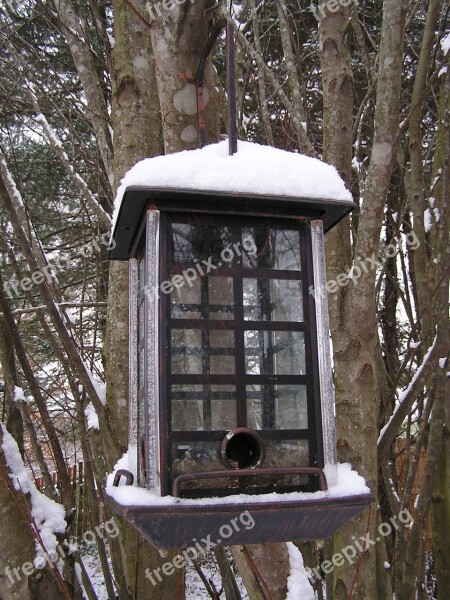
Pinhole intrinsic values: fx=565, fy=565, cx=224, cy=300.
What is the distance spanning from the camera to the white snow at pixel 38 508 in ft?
7.14

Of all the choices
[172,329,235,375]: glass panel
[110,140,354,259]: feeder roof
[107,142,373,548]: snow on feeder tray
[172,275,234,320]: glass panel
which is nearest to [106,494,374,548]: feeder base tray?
[107,142,373,548]: snow on feeder tray

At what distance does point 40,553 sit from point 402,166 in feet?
9.36

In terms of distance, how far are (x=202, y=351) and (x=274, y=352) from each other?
175mm

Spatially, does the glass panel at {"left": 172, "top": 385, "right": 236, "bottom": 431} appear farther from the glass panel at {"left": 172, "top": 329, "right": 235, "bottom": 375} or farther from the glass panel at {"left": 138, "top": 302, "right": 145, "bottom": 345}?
the glass panel at {"left": 138, "top": 302, "right": 145, "bottom": 345}

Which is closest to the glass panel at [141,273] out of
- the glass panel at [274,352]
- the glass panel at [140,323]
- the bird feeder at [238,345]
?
the glass panel at [140,323]

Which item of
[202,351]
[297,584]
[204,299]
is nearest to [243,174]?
[204,299]

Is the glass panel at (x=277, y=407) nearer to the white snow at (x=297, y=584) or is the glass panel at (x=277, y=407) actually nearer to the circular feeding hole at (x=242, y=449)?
the circular feeding hole at (x=242, y=449)

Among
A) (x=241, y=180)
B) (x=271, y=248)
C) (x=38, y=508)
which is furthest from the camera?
(x=38, y=508)

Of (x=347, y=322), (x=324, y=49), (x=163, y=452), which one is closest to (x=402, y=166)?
(x=324, y=49)

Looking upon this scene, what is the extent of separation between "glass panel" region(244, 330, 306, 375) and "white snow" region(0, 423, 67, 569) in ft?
4.38

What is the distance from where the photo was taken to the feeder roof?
124 centimetres

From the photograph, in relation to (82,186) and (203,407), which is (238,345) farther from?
(82,186)

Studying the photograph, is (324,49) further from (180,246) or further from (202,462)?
(202,462)

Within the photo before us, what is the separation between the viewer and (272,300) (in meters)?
1.35
